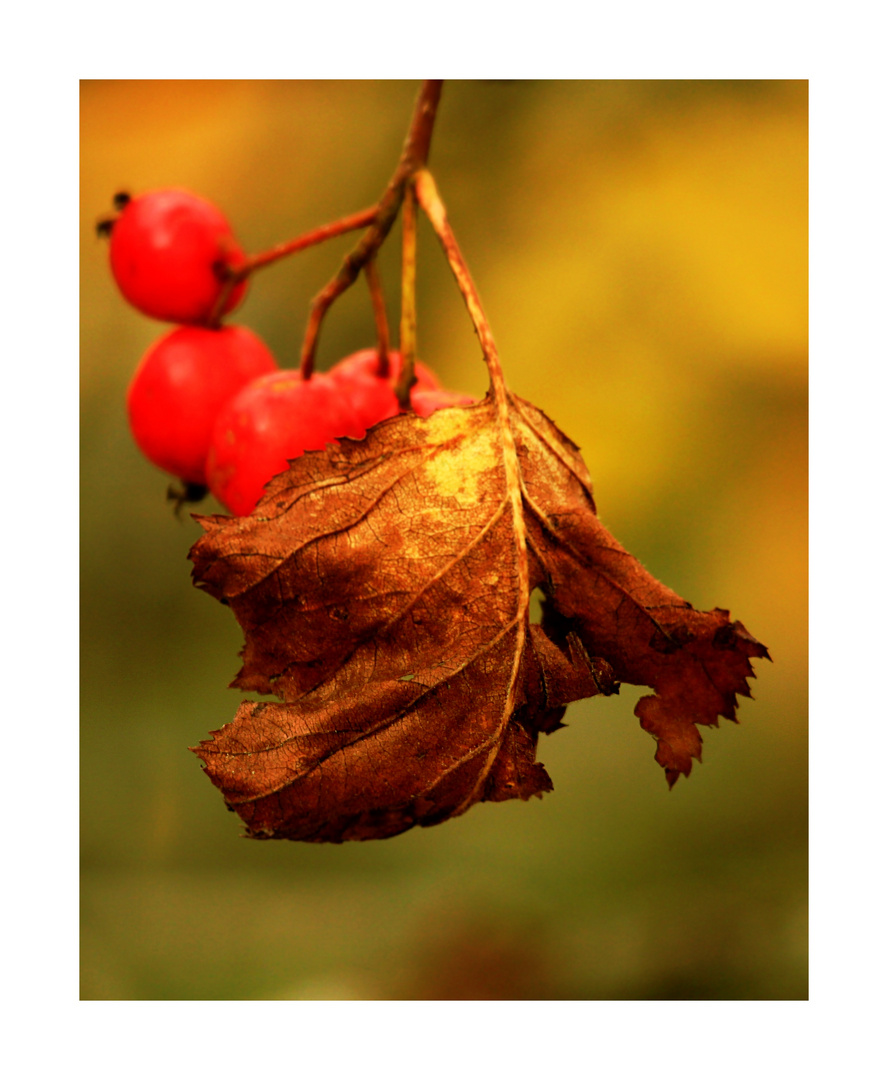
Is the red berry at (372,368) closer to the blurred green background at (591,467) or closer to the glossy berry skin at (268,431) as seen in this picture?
the glossy berry skin at (268,431)

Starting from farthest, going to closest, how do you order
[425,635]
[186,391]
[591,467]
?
[591,467], [186,391], [425,635]

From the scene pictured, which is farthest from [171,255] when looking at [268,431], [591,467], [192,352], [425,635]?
[591,467]

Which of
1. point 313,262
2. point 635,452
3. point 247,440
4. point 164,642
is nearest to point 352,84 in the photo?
point 313,262

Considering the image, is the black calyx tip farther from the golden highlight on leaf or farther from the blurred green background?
the blurred green background

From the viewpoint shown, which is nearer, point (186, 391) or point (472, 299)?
point (472, 299)

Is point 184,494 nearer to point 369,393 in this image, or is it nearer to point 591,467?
point 369,393

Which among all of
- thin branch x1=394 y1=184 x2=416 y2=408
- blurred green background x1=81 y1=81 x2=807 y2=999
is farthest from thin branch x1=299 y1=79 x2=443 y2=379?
blurred green background x1=81 y1=81 x2=807 y2=999

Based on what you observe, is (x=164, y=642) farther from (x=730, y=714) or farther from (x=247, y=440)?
(x=730, y=714)
